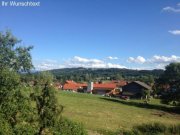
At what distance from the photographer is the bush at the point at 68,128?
25156 millimetres

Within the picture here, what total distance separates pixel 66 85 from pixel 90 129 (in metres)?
109

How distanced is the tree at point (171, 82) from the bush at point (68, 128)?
50046mm

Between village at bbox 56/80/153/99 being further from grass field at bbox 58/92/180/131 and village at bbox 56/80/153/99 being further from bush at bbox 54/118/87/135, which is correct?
bush at bbox 54/118/87/135

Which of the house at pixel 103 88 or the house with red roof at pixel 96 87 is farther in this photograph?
the house with red roof at pixel 96 87

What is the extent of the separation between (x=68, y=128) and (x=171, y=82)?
181 feet

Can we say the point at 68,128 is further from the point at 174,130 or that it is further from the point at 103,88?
the point at 103,88

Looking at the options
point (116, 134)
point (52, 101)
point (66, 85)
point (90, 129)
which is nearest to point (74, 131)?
point (52, 101)

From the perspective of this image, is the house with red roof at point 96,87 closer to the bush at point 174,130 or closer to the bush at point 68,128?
the bush at point 174,130

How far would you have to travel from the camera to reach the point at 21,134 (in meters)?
23.5

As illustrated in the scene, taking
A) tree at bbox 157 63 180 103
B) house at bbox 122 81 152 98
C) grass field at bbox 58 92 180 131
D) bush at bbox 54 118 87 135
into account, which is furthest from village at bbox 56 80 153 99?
bush at bbox 54 118 87 135

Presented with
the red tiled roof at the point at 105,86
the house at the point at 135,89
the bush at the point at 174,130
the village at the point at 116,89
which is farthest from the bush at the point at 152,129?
the red tiled roof at the point at 105,86


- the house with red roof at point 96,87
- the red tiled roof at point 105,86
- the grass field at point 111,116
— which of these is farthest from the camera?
the red tiled roof at point 105,86

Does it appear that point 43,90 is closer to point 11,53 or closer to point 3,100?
point 3,100

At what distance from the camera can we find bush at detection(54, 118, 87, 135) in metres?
25.2
